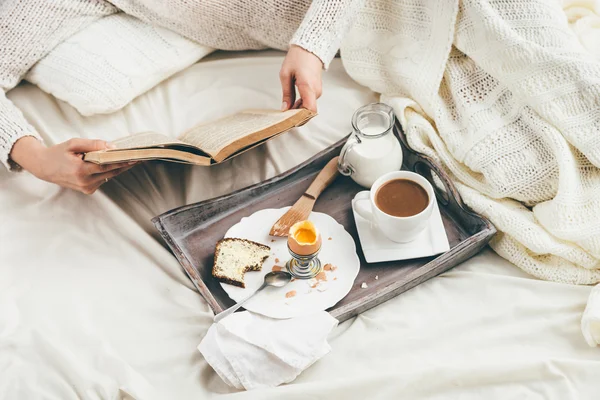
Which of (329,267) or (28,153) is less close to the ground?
(28,153)

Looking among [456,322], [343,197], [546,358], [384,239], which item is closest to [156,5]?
[343,197]

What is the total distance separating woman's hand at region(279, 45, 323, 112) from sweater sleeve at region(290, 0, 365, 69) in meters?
0.02

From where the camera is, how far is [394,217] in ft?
3.03

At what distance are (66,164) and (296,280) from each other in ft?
1.52

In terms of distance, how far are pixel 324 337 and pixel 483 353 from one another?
25 centimetres

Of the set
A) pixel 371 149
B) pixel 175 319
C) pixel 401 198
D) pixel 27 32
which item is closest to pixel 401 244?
pixel 401 198

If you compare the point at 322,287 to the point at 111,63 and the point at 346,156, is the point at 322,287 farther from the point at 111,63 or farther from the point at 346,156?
the point at 111,63

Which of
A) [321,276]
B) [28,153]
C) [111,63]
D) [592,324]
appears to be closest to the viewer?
[592,324]

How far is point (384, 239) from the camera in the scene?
1000mm

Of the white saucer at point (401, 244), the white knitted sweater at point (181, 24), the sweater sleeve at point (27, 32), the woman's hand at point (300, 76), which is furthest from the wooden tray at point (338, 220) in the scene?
the sweater sleeve at point (27, 32)

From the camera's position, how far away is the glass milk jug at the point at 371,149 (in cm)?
103

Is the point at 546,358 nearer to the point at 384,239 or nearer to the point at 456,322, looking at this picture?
the point at 456,322

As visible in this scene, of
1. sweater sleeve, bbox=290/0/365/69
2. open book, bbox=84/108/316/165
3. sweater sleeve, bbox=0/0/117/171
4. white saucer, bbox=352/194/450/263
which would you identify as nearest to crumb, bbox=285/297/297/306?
white saucer, bbox=352/194/450/263

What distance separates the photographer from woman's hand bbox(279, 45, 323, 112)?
1073 mm
